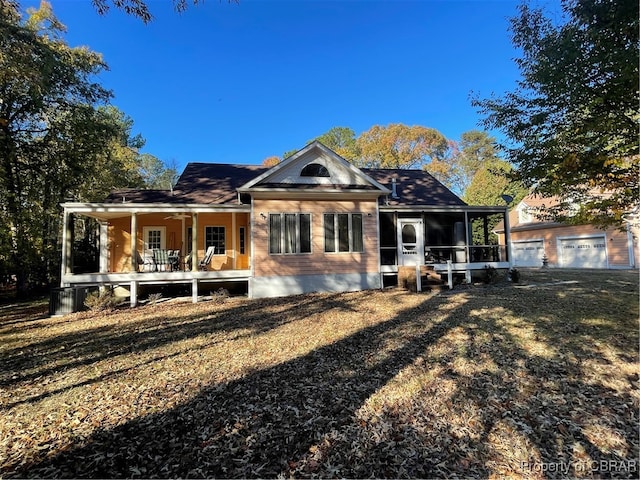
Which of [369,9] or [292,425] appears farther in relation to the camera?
[369,9]

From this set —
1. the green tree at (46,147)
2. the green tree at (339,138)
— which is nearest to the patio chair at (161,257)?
the green tree at (46,147)

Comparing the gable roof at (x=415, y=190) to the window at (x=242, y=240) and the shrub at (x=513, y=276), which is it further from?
the window at (x=242, y=240)

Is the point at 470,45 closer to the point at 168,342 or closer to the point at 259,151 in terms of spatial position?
the point at 168,342

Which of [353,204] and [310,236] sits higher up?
[353,204]

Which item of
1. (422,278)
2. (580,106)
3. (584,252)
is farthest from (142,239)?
(584,252)

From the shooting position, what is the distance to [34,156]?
50.3ft

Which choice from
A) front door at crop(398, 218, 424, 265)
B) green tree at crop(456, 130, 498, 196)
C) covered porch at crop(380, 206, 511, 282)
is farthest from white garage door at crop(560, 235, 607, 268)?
green tree at crop(456, 130, 498, 196)

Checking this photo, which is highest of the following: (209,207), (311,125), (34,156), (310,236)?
(311,125)

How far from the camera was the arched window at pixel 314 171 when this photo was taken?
12.0 m

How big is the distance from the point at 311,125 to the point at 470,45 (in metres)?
16.6

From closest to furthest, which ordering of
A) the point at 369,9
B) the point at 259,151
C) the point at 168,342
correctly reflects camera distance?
1. the point at 168,342
2. the point at 369,9
3. the point at 259,151

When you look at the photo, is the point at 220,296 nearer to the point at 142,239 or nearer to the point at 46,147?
the point at 142,239

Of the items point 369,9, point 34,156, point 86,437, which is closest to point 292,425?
point 86,437

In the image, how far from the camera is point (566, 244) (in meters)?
22.0
